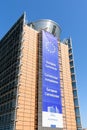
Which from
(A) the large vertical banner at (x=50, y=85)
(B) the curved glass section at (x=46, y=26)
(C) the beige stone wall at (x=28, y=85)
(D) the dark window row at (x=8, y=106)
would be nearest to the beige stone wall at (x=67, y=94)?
(A) the large vertical banner at (x=50, y=85)

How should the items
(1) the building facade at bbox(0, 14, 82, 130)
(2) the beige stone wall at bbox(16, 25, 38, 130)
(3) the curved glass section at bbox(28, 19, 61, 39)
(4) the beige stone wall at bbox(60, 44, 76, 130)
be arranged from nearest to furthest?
1. (2) the beige stone wall at bbox(16, 25, 38, 130)
2. (1) the building facade at bbox(0, 14, 82, 130)
3. (4) the beige stone wall at bbox(60, 44, 76, 130)
4. (3) the curved glass section at bbox(28, 19, 61, 39)

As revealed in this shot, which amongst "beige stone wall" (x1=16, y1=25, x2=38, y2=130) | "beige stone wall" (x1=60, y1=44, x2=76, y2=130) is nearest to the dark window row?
"beige stone wall" (x1=16, y1=25, x2=38, y2=130)

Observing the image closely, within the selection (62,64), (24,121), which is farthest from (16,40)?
(24,121)

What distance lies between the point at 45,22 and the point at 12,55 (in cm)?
2456

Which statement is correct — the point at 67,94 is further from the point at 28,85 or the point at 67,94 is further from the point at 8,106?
the point at 8,106

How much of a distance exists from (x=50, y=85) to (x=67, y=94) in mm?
10276

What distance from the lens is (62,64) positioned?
74938 millimetres

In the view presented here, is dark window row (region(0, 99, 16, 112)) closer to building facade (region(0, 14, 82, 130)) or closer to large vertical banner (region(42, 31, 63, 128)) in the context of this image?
building facade (region(0, 14, 82, 130))

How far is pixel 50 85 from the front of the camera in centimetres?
6331

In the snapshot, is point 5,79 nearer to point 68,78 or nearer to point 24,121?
point 24,121

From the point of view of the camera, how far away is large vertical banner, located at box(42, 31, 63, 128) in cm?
5775

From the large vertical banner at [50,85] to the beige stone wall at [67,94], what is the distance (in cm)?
414

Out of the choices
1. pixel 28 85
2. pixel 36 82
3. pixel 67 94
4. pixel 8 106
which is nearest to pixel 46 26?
pixel 36 82

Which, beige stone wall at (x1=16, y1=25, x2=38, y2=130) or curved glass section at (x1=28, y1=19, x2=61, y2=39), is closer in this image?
beige stone wall at (x1=16, y1=25, x2=38, y2=130)
